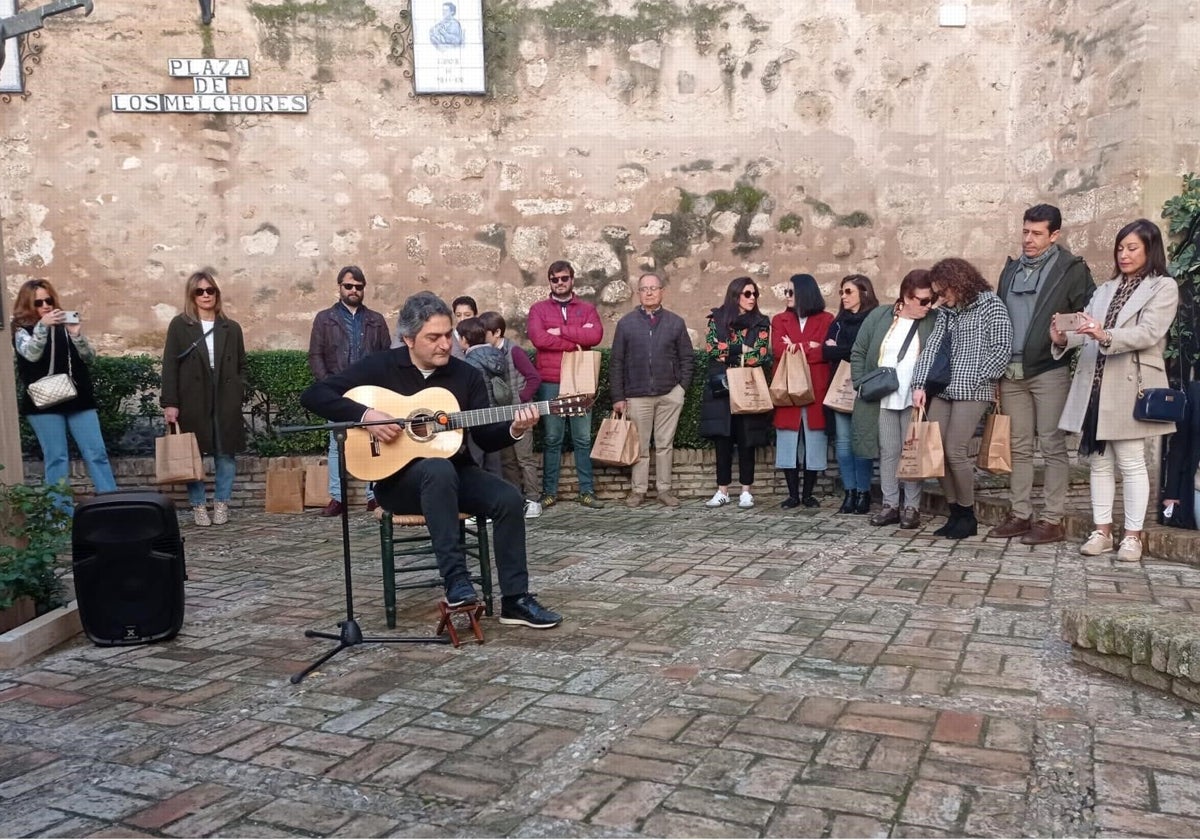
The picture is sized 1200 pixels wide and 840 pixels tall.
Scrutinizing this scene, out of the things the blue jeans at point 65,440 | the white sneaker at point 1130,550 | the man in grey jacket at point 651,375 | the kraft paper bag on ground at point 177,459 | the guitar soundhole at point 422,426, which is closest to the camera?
the guitar soundhole at point 422,426

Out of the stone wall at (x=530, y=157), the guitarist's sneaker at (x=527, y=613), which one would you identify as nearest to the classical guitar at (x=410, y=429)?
the guitarist's sneaker at (x=527, y=613)

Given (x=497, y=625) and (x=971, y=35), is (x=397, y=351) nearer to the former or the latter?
(x=497, y=625)

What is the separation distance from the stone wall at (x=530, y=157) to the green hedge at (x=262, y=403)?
2.05 metres

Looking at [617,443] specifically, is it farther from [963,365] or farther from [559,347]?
[963,365]

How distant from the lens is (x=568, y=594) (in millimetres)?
5105

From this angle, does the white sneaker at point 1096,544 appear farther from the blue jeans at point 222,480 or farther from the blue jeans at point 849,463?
the blue jeans at point 222,480

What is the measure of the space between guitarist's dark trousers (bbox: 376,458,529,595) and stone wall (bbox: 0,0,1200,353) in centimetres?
593

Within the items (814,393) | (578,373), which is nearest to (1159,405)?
(814,393)

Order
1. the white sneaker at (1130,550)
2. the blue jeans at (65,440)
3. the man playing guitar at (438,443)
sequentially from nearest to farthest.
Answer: the man playing guitar at (438,443) < the white sneaker at (1130,550) < the blue jeans at (65,440)

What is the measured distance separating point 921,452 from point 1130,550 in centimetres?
134

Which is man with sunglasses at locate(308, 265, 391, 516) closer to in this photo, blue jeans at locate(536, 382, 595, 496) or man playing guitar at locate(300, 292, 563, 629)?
blue jeans at locate(536, 382, 595, 496)

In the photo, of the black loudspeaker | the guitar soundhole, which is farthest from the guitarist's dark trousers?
the black loudspeaker

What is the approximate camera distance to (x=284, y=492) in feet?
25.9

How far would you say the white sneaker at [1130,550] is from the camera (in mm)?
5648
